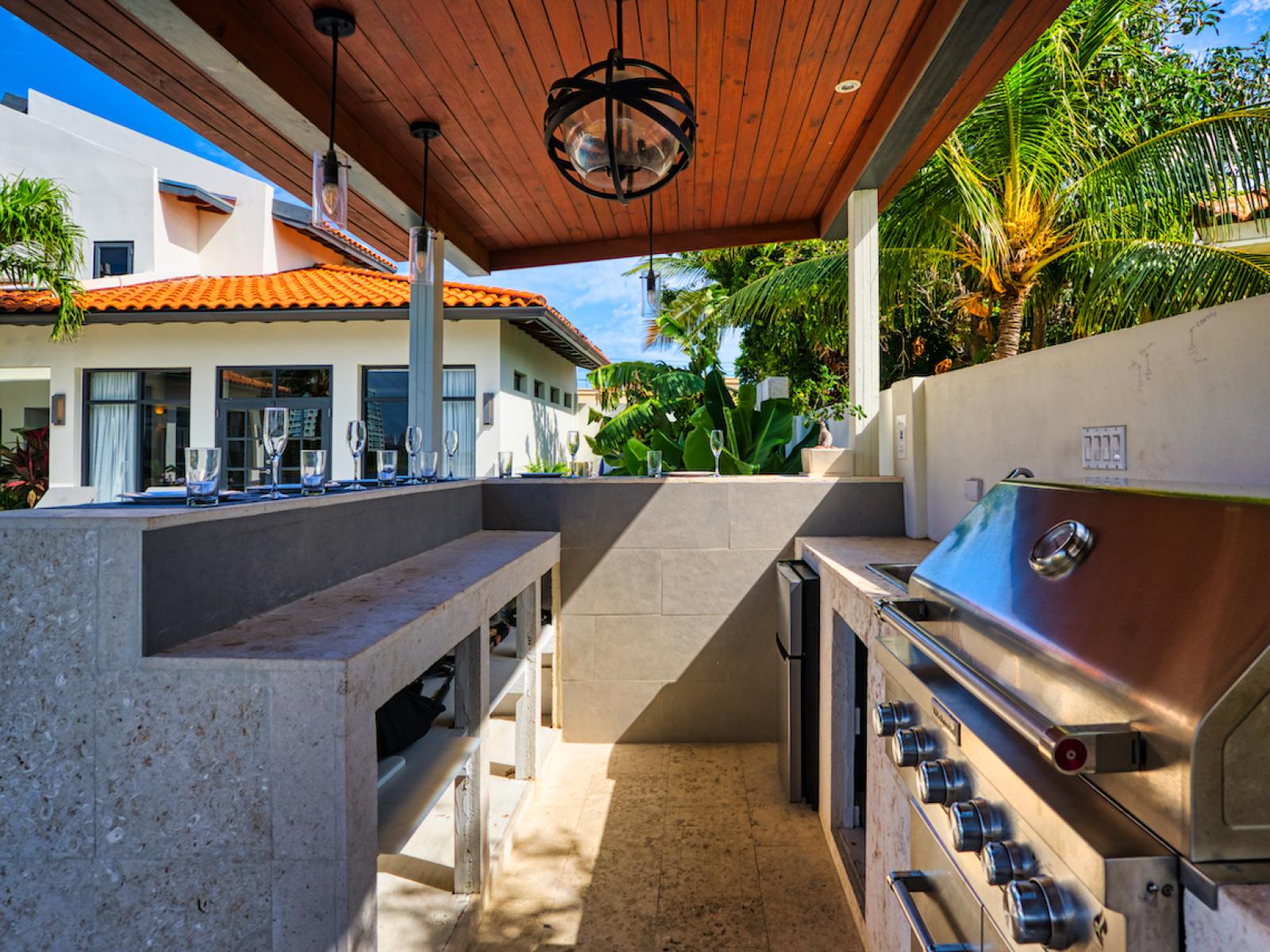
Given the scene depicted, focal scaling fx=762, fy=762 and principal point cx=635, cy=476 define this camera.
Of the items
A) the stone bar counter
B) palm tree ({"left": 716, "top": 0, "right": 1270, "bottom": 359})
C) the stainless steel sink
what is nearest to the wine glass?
the stone bar counter

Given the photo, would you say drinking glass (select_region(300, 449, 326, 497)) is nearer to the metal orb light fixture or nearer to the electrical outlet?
the metal orb light fixture

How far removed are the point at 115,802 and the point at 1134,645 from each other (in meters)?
1.54

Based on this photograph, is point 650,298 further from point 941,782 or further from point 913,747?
point 941,782

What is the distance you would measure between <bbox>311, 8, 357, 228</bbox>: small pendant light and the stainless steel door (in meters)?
2.35

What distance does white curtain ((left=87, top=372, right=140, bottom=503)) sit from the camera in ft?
28.8

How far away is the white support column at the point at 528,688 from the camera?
2.79 m

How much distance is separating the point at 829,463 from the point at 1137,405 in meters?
1.87

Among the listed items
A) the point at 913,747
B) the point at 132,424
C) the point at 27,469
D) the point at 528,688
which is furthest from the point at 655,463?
the point at 27,469

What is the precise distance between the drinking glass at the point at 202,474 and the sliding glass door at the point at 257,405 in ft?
23.9

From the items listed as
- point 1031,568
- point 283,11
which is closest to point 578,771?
point 1031,568

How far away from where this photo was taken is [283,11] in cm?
233

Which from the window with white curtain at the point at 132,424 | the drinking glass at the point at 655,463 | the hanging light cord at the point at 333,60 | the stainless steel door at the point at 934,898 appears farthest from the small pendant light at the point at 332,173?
the window with white curtain at the point at 132,424

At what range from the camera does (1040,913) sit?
791 millimetres

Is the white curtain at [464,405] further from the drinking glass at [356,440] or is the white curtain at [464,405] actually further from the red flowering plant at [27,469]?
the drinking glass at [356,440]
